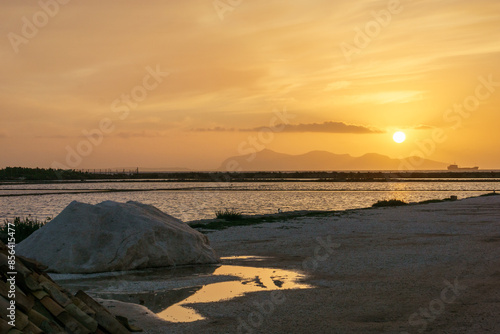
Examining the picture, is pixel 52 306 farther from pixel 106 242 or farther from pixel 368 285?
pixel 368 285

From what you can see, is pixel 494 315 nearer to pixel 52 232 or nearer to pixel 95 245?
pixel 95 245

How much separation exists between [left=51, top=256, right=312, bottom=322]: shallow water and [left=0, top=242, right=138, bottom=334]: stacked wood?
1348 mm

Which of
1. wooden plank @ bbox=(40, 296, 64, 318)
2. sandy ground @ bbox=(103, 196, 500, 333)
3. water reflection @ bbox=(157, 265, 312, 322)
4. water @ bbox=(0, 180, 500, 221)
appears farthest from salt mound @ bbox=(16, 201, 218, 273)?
water @ bbox=(0, 180, 500, 221)

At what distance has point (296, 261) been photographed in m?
13.7

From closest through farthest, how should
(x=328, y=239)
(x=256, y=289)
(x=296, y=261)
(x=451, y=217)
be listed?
(x=256, y=289), (x=296, y=261), (x=328, y=239), (x=451, y=217)

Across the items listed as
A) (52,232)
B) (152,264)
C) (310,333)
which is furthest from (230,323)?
(52,232)

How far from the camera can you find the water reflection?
28.3 feet

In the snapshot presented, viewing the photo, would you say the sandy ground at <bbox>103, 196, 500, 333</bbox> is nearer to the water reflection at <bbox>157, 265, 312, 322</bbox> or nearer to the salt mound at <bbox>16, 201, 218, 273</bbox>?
the water reflection at <bbox>157, 265, 312, 322</bbox>

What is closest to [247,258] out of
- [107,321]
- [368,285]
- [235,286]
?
[235,286]

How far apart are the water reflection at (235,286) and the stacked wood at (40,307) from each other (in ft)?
4.17

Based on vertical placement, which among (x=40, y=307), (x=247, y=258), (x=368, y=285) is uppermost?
(x=40, y=307)

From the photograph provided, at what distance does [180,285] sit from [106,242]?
2693mm

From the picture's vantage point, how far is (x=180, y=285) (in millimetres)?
10781

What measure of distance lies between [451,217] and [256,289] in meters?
16.8
